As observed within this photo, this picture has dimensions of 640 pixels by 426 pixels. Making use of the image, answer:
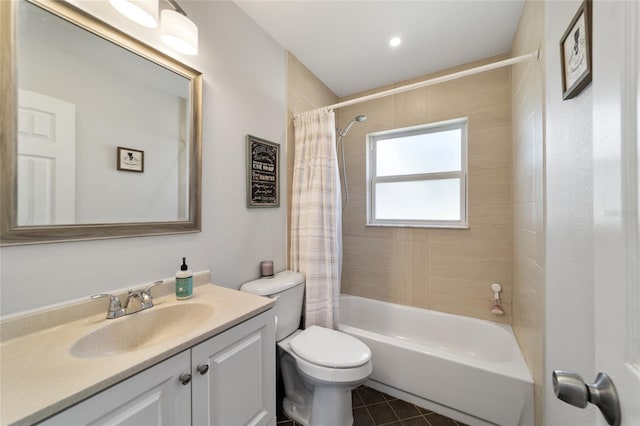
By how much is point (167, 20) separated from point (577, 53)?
4.99ft

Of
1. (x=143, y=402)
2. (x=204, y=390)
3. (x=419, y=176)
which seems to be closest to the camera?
(x=143, y=402)

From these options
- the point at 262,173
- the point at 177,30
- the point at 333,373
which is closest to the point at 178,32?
the point at 177,30

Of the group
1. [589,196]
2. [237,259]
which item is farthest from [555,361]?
[237,259]

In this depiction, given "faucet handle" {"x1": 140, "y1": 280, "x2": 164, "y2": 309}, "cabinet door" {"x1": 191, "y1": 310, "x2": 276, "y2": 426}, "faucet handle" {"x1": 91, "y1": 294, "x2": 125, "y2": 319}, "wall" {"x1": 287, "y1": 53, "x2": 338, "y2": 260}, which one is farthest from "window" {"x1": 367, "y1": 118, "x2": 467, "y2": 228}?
"faucet handle" {"x1": 91, "y1": 294, "x2": 125, "y2": 319}

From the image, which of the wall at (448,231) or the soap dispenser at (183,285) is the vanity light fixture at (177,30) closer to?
the soap dispenser at (183,285)

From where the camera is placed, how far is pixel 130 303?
995 mm

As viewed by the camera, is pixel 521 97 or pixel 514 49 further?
pixel 514 49

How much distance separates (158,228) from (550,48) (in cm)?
184

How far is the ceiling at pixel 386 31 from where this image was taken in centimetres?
152

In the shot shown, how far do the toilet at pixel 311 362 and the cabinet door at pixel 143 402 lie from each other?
672 mm

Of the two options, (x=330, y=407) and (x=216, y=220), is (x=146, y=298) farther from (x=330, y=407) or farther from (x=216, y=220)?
(x=330, y=407)

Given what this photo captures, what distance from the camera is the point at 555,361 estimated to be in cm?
82

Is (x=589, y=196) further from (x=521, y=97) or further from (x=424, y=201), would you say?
(x=424, y=201)

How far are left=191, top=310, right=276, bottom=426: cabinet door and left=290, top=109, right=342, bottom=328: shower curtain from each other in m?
0.71
